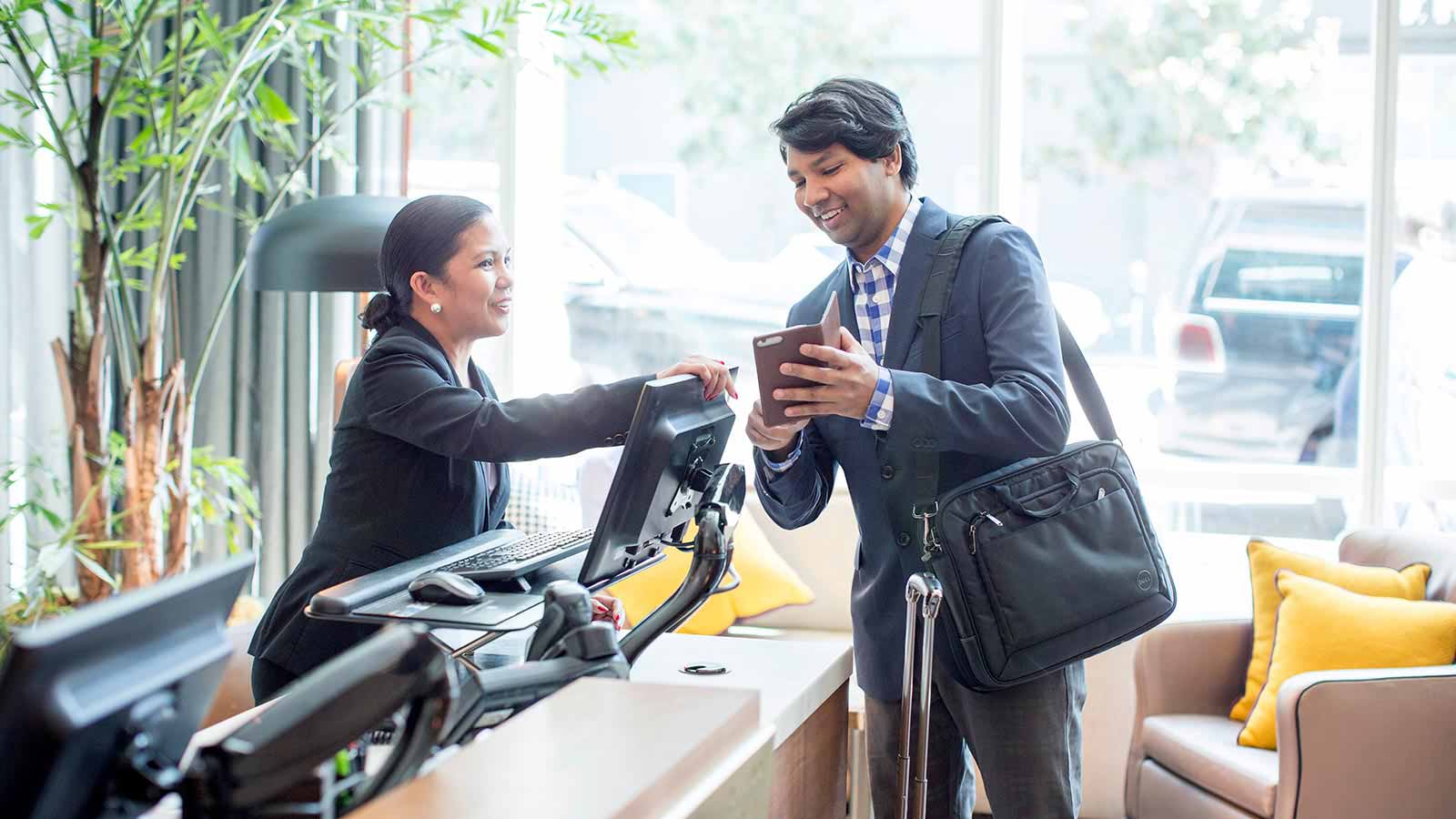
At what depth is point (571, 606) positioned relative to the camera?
1418 millimetres

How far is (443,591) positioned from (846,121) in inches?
34.0

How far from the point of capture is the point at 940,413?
171 cm

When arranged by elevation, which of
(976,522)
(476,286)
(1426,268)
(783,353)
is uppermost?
(1426,268)

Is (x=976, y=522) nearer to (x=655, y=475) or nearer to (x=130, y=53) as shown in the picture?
(x=655, y=475)

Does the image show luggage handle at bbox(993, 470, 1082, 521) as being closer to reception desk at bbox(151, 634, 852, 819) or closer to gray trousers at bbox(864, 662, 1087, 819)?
gray trousers at bbox(864, 662, 1087, 819)

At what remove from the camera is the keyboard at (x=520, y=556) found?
1.59 meters

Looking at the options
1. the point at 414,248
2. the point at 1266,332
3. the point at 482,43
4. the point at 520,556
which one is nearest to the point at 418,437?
the point at 520,556

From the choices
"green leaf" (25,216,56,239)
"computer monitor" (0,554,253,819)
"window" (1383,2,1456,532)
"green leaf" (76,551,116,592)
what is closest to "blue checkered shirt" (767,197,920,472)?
"computer monitor" (0,554,253,819)

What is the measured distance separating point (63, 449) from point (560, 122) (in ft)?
6.17

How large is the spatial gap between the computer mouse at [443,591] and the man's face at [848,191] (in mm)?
751

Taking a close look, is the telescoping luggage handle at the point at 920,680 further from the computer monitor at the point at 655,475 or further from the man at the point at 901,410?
the computer monitor at the point at 655,475

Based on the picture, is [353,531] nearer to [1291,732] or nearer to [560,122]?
[1291,732]

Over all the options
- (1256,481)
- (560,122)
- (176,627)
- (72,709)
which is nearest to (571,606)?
(176,627)

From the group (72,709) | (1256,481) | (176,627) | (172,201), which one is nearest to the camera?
(72,709)
